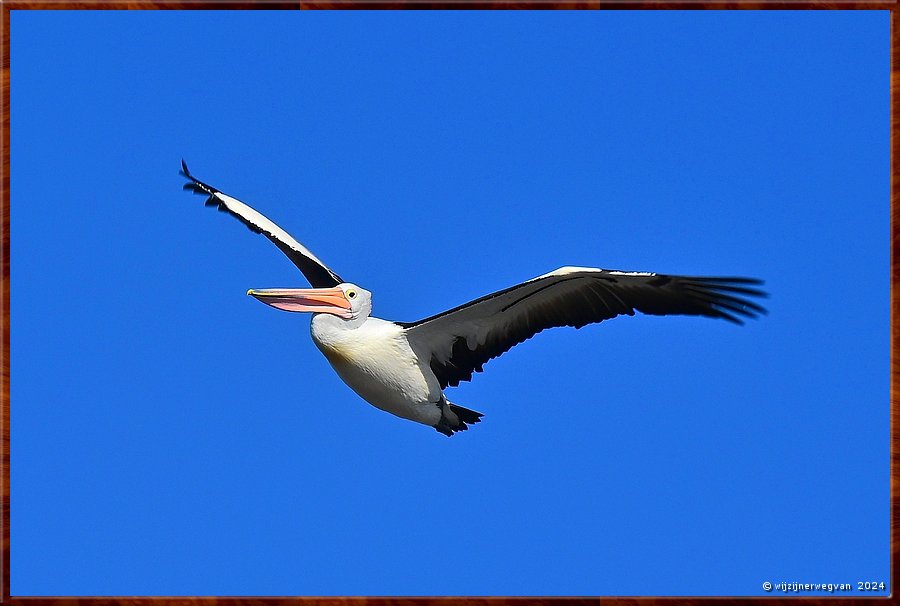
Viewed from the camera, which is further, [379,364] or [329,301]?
[329,301]

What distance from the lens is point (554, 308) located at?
29.0ft

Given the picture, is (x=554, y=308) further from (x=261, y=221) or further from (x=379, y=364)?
(x=261, y=221)

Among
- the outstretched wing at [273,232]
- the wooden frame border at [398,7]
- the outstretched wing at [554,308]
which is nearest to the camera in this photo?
A: the wooden frame border at [398,7]

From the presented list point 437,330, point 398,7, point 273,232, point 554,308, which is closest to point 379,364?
point 437,330

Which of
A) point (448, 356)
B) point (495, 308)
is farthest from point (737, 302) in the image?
point (448, 356)

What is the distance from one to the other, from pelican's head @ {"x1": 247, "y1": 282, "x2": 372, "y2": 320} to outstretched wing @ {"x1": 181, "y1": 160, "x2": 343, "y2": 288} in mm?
433

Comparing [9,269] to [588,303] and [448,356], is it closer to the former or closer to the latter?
[448,356]

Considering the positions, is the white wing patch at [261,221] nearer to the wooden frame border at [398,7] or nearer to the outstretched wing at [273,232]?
the outstretched wing at [273,232]

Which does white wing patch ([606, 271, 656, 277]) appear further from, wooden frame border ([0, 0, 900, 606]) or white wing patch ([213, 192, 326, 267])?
white wing patch ([213, 192, 326, 267])

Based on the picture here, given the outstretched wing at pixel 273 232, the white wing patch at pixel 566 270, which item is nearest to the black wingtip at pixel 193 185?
the outstretched wing at pixel 273 232

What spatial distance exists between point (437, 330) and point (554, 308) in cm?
95

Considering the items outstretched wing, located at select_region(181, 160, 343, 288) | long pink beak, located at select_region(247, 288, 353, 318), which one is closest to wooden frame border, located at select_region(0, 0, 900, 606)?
long pink beak, located at select_region(247, 288, 353, 318)

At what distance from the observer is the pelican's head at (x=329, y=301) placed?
9.27 metres

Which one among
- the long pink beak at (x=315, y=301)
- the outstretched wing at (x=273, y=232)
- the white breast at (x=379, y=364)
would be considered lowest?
the white breast at (x=379, y=364)
